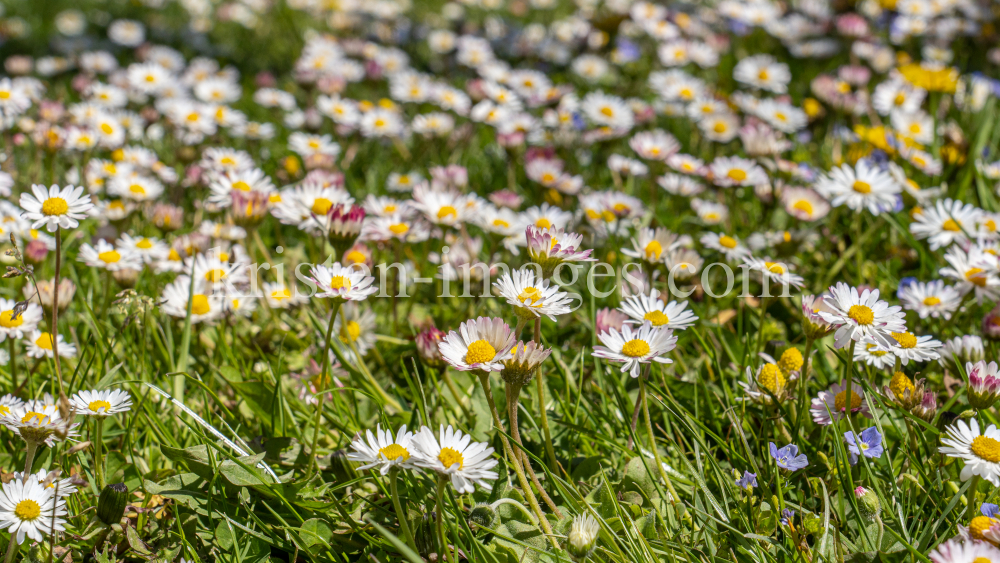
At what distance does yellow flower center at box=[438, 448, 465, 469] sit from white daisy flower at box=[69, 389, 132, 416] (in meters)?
0.75

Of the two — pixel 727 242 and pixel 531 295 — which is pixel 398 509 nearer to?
pixel 531 295

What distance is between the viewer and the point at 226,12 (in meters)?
6.46

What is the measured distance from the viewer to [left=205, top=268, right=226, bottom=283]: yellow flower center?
2.30 m

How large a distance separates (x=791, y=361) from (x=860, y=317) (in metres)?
0.26

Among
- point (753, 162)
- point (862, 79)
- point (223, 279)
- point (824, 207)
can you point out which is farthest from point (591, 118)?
point (223, 279)

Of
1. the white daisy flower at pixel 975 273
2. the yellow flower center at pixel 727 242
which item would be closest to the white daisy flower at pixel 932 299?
the white daisy flower at pixel 975 273

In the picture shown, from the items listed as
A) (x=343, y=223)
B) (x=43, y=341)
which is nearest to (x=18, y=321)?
(x=43, y=341)

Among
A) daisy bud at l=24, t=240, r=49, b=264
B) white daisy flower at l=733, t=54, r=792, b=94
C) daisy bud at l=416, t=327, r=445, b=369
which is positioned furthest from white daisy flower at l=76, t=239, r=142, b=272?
white daisy flower at l=733, t=54, r=792, b=94

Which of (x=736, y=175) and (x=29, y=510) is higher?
(x=736, y=175)

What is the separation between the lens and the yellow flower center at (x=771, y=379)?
72.4 inches

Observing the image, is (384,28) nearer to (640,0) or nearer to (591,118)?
(640,0)

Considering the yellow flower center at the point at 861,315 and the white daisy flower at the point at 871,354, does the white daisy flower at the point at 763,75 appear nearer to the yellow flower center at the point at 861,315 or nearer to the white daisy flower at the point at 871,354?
the white daisy flower at the point at 871,354

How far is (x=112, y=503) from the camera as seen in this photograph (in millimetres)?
1537

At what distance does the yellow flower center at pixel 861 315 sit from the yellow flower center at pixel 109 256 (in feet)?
6.52
